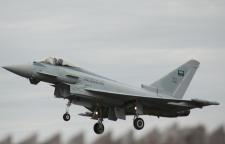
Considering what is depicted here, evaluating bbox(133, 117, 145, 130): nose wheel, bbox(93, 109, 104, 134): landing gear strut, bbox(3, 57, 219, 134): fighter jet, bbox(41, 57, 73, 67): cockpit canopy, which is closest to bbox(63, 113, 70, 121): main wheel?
bbox(3, 57, 219, 134): fighter jet

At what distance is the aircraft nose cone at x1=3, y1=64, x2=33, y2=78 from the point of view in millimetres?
26922

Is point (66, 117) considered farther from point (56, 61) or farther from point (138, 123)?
point (138, 123)

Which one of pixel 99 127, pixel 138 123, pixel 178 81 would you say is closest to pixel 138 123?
pixel 138 123

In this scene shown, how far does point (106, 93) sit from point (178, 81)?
517 centimetres

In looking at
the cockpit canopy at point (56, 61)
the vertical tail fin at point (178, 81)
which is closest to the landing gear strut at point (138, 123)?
the vertical tail fin at point (178, 81)

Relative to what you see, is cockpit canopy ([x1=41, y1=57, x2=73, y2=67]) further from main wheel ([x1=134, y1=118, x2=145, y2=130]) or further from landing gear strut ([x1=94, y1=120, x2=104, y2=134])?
main wheel ([x1=134, y1=118, x2=145, y2=130])

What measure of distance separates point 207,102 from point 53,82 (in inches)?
288

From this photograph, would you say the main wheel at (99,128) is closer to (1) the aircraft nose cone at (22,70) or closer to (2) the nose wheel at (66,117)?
(2) the nose wheel at (66,117)

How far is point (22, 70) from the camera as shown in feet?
88.2

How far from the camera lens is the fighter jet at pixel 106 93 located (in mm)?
27516

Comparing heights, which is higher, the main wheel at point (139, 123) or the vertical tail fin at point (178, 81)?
the vertical tail fin at point (178, 81)

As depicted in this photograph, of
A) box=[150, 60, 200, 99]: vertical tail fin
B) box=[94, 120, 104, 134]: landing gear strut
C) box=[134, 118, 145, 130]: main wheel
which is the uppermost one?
box=[150, 60, 200, 99]: vertical tail fin

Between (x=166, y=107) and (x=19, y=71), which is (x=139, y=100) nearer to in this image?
(x=166, y=107)

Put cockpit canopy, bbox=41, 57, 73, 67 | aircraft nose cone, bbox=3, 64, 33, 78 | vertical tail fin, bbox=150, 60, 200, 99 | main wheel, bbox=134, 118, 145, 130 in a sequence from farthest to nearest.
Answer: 1. vertical tail fin, bbox=150, 60, 200, 99
2. main wheel, bbox=134, 118, 145, 130
3. cockpit canopy, bbox=41, 57, 73, 67
4. aircraft nose cone, bbox=3, 64, 33, 78
